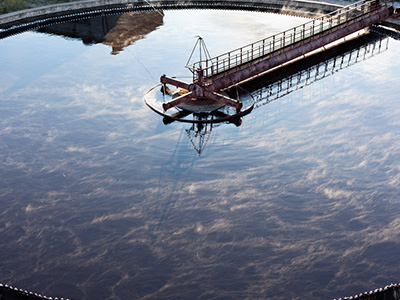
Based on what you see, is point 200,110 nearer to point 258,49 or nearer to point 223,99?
point 223,99

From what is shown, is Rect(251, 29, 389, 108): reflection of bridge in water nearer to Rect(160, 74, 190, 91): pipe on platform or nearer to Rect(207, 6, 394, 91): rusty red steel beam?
Rect(207, 6, 394, 91): rusty red steel beam

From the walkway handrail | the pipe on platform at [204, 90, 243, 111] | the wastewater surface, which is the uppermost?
the walkway handrail

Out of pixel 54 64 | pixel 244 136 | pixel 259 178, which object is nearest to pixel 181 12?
pixel 54 64

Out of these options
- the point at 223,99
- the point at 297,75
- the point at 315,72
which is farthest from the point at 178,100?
the point at 315,72

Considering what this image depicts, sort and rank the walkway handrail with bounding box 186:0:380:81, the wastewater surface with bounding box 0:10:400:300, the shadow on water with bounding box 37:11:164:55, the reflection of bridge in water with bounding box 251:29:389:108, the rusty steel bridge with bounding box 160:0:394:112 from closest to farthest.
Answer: the wastewater surface with bounding box 0:10:400:300, the rusty steel bridge with bounding box 160:0:394:112, the walkway handrail with bounding box 186:0:380:81, the reflection of bridge in water with bounding box 251:29:389:108, the shadow on water with bounding box 37:11:164:55

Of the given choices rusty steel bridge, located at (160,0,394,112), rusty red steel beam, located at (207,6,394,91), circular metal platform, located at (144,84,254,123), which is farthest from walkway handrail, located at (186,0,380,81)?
circular metal platform, located at (144,84,254,123)

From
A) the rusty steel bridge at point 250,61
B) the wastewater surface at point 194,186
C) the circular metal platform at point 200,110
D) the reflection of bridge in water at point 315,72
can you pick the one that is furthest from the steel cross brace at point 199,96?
the reflection of bridge in water at point 315,72
